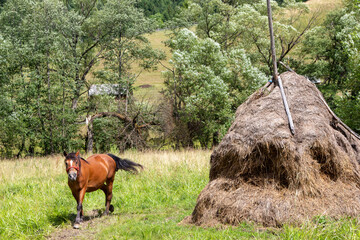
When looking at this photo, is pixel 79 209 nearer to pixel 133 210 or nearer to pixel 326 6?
pixel 133 210

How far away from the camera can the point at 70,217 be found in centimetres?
776

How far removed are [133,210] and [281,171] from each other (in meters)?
3.95

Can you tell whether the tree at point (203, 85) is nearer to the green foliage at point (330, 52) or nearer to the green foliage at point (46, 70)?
the green foliage at point (46, 70)

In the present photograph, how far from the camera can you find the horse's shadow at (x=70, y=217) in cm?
733

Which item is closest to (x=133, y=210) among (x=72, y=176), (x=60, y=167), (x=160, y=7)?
(x=72, y=176)

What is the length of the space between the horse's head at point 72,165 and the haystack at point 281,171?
8.10 feet

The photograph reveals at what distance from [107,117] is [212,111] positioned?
7.55m

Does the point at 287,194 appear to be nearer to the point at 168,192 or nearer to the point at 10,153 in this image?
the point at 168,192

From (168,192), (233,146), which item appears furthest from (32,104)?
(233,146)

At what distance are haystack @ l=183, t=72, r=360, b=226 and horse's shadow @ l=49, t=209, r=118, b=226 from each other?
244 cm

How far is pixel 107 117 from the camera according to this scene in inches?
924

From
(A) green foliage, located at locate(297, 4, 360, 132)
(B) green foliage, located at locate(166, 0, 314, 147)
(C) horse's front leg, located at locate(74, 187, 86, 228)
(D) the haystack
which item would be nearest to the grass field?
(C) horse's front leg, located at locate(74, 187, 86, 228)

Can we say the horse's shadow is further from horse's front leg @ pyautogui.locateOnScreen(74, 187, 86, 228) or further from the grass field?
horse's front leg @ pyautogui.locateOnScreen(74, 187, 86, 228)

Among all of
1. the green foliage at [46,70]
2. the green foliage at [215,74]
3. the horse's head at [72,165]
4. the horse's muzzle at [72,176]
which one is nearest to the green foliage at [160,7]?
the green foliage at [46,70]
